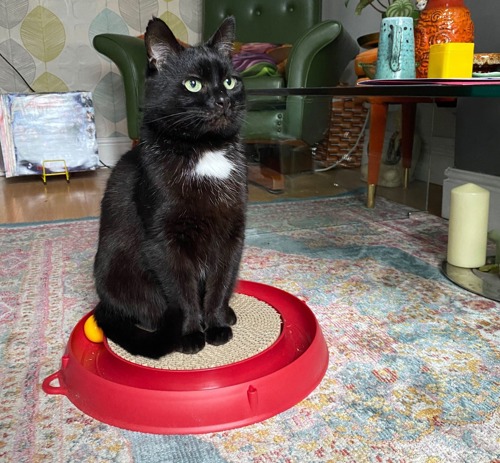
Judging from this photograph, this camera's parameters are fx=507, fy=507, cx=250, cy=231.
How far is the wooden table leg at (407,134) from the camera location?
1912mm

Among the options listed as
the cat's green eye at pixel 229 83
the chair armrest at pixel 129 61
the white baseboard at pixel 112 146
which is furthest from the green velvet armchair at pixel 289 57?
the white baseboard at pixel 112 146

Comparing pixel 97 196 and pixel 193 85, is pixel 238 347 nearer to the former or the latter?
pixel 193 85

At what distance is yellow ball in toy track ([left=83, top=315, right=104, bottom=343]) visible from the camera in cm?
97

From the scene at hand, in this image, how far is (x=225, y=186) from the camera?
2.97 feet

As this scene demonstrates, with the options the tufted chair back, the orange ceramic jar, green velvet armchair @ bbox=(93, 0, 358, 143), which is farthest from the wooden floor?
the tufted chair back

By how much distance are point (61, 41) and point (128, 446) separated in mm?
3171

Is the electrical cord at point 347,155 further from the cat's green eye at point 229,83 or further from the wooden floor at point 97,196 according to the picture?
the cat's green eye at point 229,83

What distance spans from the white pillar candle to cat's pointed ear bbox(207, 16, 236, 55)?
0.80m

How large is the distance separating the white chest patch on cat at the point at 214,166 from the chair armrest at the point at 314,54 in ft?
5.10

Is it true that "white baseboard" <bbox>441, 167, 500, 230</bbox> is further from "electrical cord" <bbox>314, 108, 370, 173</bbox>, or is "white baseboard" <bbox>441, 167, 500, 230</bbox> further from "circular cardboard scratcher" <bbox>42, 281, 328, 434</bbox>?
"circular cardboard scratcher" <bbox>42, 281, 328, 434</bbox>

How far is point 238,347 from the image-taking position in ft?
3.04

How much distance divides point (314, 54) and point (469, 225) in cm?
129

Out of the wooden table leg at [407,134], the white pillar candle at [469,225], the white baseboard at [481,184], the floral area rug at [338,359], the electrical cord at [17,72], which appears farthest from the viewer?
the electrical cord at [17,72]

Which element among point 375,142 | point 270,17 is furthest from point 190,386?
point 270,17
